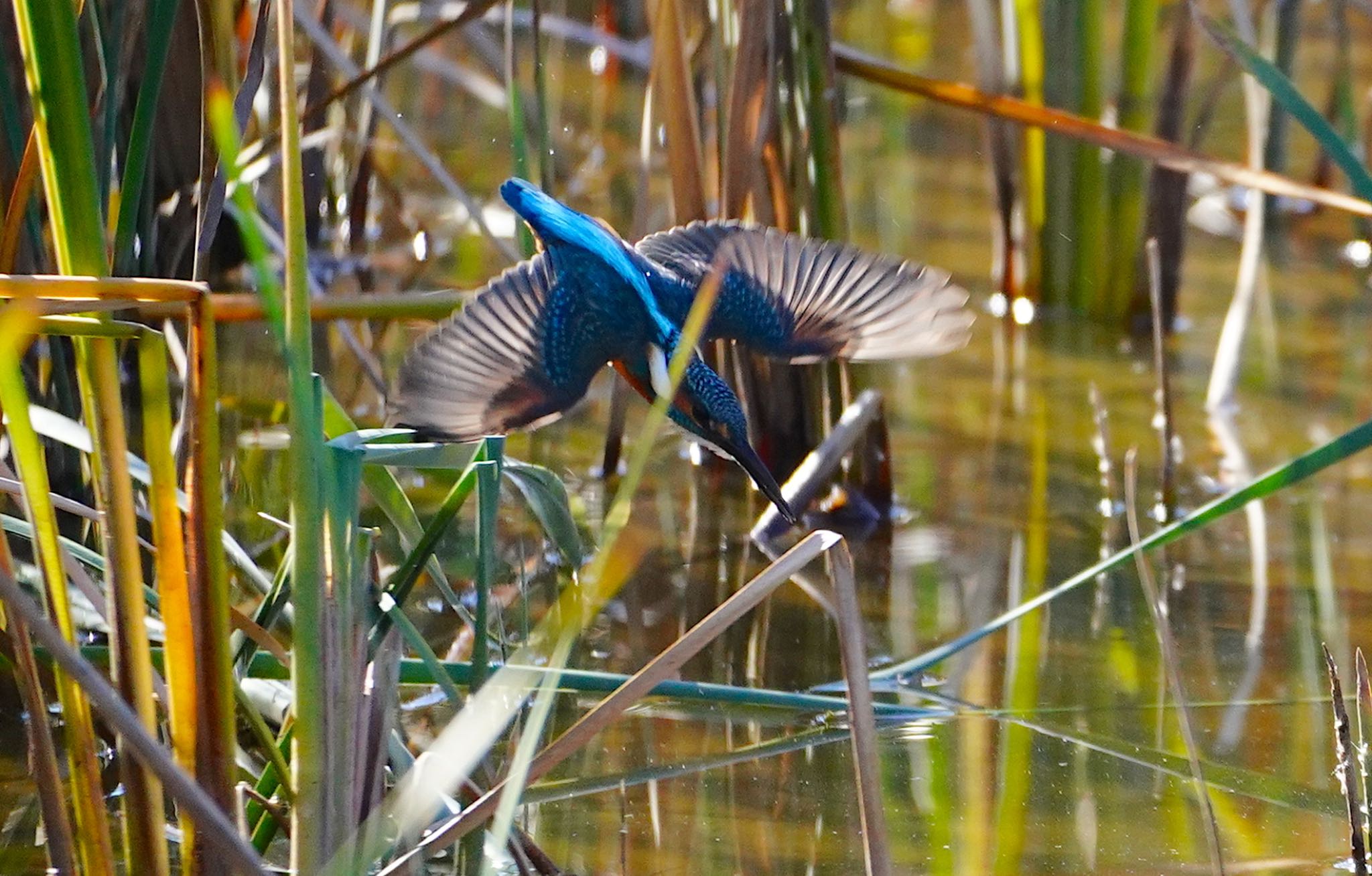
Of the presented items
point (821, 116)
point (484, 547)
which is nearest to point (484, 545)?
point (484, 547)

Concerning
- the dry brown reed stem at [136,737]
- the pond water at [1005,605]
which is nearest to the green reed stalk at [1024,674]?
the pond water at [1005,605]

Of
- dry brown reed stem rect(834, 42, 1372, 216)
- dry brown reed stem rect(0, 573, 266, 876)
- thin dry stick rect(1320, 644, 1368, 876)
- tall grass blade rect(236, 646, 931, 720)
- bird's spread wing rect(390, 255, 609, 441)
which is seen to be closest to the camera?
dry brown reed stem rect(0, 573, 266, 876)

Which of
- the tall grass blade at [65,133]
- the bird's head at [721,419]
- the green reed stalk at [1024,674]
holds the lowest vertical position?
the green reed stalk at [1024,674]

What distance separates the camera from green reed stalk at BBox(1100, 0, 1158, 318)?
137 inches

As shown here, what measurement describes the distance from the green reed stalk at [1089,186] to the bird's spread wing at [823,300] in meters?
1.55

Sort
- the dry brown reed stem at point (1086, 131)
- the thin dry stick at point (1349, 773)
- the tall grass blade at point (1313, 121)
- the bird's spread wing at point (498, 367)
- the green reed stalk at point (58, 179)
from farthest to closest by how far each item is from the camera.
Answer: the dry brown reed stem at point (1086, 131) → the tall grass blade at point (1313, 121) → the bird's spread wing at point (498, 367) → the thin dry stick at point (1349, 773) → the green reed stalk at point (58, 179)

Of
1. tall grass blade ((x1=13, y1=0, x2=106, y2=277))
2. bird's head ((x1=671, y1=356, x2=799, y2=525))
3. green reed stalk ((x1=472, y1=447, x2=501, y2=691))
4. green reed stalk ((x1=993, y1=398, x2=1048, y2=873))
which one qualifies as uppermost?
tall grass blade ((x1=13, y1=0, x2=106, y2=277))

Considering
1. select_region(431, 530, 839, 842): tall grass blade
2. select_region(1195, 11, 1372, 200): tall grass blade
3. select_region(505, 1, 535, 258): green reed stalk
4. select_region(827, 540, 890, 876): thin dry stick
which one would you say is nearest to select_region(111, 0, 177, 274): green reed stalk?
select_region(431, 530, 839, 842): tall grass blade

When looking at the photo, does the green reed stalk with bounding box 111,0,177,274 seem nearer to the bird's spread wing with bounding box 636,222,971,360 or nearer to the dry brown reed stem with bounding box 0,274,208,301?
the dry brown reed stem with bounding box 0,274,208,301

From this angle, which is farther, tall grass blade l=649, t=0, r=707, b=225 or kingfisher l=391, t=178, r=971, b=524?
tall grass blade l=649, t=0, r=707, b=225

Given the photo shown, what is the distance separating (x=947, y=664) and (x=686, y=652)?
3.33 ft

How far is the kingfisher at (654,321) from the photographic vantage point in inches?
69.8

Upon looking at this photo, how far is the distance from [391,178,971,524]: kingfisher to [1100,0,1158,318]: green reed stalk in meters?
1.63

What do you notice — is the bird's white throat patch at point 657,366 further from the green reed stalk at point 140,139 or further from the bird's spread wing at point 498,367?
the green reed stalk at point 140,139
